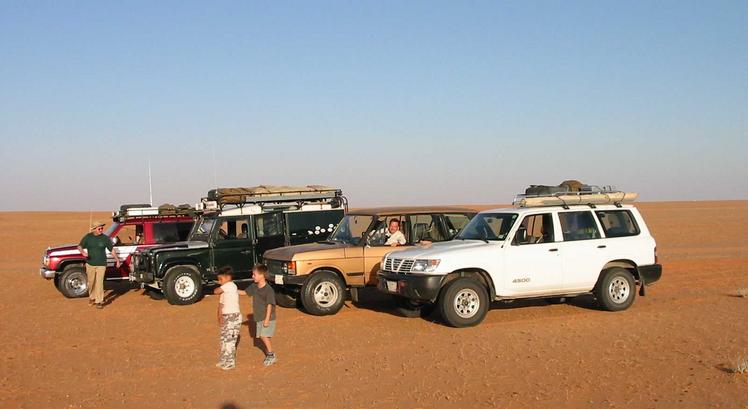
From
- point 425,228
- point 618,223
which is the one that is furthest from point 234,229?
point 618,223

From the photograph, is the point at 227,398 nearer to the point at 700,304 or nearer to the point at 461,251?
the point at 461,251

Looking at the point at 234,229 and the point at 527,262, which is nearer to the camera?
the point at 527,262

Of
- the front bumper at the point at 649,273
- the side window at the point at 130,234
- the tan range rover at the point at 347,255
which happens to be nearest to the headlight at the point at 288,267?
the tan range rover at the point at 347,255

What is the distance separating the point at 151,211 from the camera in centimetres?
1706

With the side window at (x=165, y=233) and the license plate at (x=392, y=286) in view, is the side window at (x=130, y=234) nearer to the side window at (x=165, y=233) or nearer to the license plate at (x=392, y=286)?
the side window at (x=165, y=233)

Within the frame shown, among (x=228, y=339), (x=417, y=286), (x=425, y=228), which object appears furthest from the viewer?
(x=425, y=228)

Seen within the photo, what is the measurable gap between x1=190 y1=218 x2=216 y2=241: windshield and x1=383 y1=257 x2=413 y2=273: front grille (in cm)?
529

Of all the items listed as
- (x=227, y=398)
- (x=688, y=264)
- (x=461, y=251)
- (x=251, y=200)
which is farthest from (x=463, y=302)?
(x=688, y=264)

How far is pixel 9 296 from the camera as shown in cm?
1755

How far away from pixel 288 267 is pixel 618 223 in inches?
225

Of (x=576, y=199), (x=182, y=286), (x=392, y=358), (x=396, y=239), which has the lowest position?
(x=392, y=358)

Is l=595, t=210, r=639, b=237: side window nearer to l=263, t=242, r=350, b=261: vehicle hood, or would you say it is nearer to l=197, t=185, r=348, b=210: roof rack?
l=263, t=242, r=350, b=261: vehicle hood

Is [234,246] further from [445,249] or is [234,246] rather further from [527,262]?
[527,262]

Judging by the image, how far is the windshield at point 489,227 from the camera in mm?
11828
